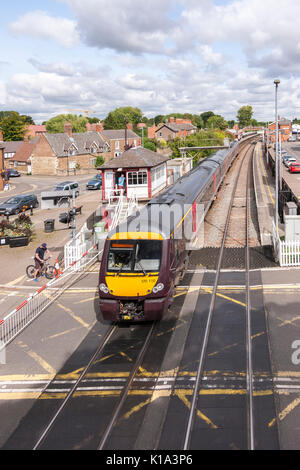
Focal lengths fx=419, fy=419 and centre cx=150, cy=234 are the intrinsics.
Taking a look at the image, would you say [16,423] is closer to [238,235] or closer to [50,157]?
[238,235]

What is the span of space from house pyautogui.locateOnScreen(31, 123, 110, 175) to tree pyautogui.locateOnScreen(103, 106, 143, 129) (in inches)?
1428

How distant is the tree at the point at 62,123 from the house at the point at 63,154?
130ft

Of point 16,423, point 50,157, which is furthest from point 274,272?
point 50,157

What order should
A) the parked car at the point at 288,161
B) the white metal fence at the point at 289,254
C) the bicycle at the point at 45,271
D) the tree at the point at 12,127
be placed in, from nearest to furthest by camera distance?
the white metal fence at the point at 289,254, the bicycle at the point at 45,271, the parked car at the point at 288,161, the tree at the point at 12,127

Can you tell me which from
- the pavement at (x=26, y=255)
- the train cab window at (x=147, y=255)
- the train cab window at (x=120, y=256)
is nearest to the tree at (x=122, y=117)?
the pavement at (x=26, y=255)

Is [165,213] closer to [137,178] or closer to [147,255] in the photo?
[147,255]

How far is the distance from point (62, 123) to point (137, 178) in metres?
99.6

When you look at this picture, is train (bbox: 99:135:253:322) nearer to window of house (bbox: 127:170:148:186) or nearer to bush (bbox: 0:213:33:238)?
bush (bbox: 0:213:33:238)

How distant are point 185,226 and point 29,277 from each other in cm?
663

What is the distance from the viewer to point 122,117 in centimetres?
12338

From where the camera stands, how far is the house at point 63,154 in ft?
218

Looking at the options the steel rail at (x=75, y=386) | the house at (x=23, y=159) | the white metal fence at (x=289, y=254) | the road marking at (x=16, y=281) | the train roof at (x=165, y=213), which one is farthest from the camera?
the house at (x=23, y=159)

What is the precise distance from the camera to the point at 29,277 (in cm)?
1675

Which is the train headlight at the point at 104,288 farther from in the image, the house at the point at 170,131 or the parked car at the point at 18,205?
the house at the point at 170,131
